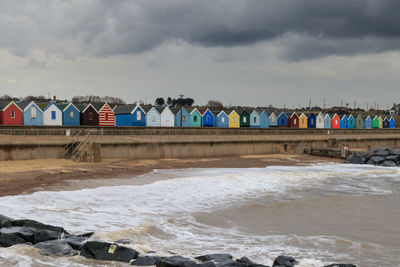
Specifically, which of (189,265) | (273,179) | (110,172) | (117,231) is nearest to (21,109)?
(110,172)

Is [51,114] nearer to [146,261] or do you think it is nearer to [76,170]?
[76,170]

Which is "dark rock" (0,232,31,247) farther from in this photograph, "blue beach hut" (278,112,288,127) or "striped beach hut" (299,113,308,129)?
Answer: "striped beach hut" (299,113,308,129)

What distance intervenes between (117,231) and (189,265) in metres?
3.71

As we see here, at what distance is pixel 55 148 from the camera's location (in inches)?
1223

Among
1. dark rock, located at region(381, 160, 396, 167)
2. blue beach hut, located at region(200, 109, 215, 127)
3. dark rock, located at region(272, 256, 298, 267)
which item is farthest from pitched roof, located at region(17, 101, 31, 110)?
dark rock, located at region(272, 256, 298, 267)

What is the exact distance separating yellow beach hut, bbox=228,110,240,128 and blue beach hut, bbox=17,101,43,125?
3001cm

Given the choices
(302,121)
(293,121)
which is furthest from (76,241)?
(302,121)

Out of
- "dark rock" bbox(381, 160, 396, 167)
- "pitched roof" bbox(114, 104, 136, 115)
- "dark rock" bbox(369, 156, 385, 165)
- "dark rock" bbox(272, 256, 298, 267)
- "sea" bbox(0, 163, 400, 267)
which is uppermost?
"pitched roof" bbox(114, 104, 136, 115)

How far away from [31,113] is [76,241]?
41899 millimetres

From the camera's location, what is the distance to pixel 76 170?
25.4 m

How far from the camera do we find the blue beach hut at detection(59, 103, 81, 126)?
50.6 meters

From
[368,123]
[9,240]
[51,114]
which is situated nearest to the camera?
[9,240]

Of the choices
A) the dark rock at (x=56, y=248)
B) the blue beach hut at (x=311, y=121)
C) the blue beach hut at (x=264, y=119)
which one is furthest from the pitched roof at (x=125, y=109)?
the dark rock at (x=56, y=248)

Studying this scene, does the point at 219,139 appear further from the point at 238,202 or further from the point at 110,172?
the point at 238,202
